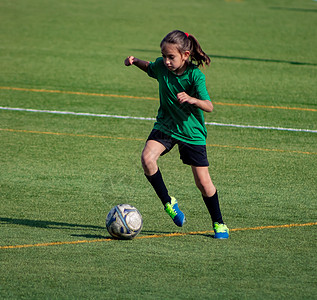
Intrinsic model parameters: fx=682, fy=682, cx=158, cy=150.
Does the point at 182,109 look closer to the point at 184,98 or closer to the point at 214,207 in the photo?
the point at 184,98

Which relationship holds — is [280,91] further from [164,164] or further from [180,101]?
[180,101]

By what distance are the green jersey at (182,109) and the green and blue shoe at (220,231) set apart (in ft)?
2.51

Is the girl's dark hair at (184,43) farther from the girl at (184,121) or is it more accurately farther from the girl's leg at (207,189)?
the girl's leg at (207,189)

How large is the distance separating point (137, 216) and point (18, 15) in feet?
72.5

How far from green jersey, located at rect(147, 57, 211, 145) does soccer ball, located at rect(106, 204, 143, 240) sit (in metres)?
0.83

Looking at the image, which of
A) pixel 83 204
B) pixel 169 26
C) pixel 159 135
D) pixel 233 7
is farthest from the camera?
pixel 233 7

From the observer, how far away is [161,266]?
17.3 ft

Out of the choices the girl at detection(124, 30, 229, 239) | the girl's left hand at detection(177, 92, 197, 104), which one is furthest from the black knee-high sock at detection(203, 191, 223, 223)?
the girl's left hand at detection(177, 92, 197, 104)

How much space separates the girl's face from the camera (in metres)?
5.99

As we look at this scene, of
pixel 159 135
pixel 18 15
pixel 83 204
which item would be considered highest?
pixel 159 135

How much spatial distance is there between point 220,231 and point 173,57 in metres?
1.61

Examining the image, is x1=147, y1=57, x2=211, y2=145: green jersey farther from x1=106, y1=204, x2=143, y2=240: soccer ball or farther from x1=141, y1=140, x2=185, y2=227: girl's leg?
x1=106, y1=204, x2=143, y2=240: soccer ball

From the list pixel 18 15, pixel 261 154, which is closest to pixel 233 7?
pixel 18 15

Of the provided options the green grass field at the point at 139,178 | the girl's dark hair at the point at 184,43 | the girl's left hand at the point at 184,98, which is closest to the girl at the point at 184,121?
the girl's dark hair at the point at 184,43
